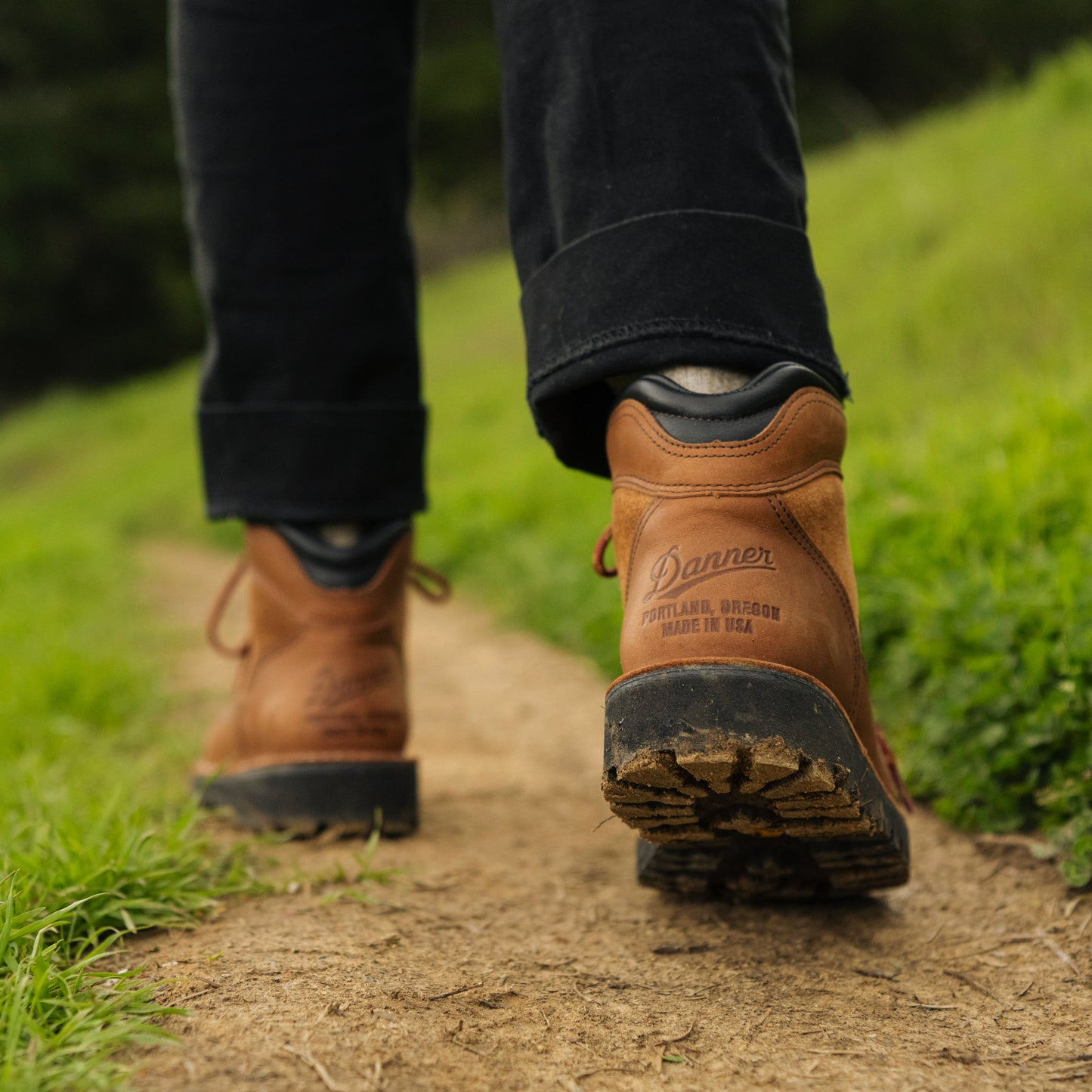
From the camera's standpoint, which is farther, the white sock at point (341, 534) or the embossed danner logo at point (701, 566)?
the white sock at point (341, 534)

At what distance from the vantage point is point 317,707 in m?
1.47

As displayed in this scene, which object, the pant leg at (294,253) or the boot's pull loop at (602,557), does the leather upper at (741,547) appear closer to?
the boot's pull loop at (602,557)

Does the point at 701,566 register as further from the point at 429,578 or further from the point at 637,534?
the point at 429,578

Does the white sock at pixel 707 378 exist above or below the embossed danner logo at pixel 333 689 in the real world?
above

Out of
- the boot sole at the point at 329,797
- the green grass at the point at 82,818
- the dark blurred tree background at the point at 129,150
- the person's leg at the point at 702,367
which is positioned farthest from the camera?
the dark blurred tree background at the point at 129,150

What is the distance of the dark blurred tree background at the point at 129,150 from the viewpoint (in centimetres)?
1700

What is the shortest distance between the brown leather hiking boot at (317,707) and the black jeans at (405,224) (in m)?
0.12

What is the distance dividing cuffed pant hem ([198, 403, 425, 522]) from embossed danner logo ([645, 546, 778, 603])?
2.20ft

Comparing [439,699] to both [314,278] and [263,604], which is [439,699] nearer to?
[263,604]

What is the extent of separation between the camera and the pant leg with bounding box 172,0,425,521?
146cm

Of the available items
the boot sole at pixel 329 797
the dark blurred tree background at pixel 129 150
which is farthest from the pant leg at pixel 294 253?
the dark blurred tree background at pixel 129 150

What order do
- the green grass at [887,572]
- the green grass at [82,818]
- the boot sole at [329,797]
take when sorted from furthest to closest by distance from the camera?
the boot sole at [329,797] → the green grass at [887,572] → the green grass at [82,818]

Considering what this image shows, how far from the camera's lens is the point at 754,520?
0.98 metres

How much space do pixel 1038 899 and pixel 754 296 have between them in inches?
32.3
